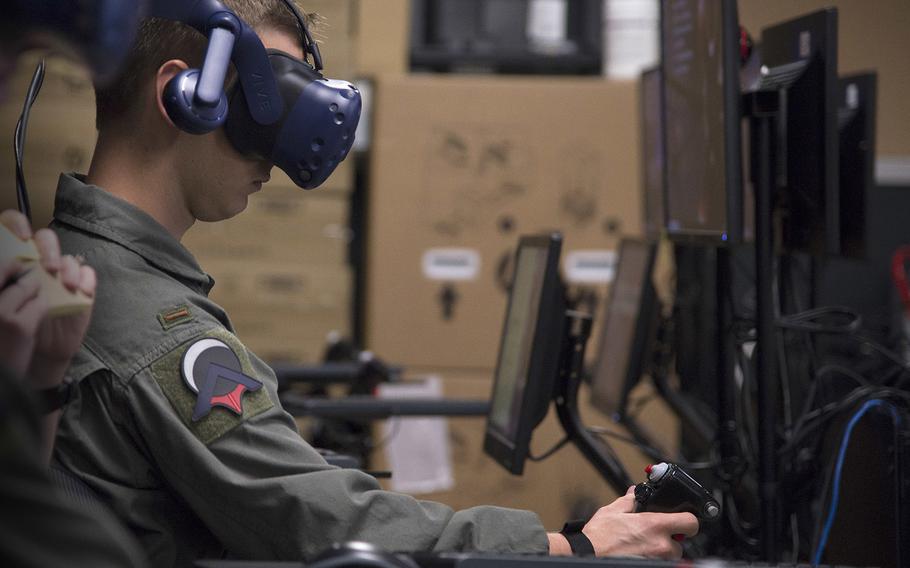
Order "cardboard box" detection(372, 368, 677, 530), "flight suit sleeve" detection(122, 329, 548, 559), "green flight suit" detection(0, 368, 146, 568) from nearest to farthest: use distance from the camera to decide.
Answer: "green flight suit" detection(0, 368, 146, 568)
"flight suit sleeve" detection(122, 329, 548, 559)
"cardboard box" detection(372, 368, 677, 530)

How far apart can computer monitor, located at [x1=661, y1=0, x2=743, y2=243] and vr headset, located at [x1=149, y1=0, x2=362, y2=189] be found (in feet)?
1.76

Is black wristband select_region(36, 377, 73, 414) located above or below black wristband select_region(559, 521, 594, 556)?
above

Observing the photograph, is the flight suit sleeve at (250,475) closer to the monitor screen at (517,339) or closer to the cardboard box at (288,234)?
the monitor screen at (517,339)

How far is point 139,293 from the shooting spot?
1142mm

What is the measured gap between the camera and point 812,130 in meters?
1.67

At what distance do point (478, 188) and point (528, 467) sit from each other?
93 centimetres

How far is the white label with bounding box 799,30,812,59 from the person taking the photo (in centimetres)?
169

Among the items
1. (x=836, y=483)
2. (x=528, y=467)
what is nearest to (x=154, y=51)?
(x=836, y=483)

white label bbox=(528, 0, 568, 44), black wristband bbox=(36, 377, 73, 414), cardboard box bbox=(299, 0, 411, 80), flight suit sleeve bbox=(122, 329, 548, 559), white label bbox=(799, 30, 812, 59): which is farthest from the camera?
white label bbox=(528, 0, 568, 44)

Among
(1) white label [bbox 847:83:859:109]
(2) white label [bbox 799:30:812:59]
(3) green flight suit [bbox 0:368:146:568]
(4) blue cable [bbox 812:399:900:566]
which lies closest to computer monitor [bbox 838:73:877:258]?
(1) white label [bbox 847:83:859:109]

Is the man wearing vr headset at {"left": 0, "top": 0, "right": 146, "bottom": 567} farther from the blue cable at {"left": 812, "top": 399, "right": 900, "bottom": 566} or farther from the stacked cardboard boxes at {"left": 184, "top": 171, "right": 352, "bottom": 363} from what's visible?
the stacked cardboard boxes at {"left": 184, "top": 171, "right": 352, "bottom": 363}

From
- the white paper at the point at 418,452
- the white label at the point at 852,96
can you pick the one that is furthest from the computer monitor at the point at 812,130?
the white paper at the point at 418,452

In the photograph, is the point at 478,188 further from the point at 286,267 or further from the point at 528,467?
the point at 528,467

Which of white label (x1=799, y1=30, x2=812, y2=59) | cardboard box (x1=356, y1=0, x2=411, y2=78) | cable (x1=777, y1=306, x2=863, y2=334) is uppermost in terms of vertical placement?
cardboard box (x1=356, y1=0, x2=411, y2=78)
